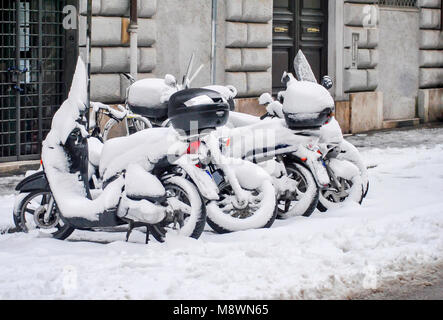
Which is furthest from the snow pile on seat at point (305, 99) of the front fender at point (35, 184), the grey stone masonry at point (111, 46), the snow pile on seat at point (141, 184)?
the grey stone masonry at point (111, 46)

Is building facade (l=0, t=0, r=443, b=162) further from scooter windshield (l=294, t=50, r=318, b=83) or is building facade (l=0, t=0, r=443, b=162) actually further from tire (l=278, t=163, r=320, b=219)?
tire (l=278, t=163, r=320, b=219)

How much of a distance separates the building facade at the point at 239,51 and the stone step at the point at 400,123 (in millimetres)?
37

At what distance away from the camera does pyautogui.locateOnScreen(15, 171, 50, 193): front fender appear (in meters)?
6.91

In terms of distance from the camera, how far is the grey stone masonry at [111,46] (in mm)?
11758

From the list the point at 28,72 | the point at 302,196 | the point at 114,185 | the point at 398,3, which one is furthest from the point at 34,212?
the point at 398,3

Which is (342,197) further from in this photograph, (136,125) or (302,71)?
(136,125)

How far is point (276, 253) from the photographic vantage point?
615cm

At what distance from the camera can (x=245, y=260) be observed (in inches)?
234

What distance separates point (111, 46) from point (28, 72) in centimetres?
119

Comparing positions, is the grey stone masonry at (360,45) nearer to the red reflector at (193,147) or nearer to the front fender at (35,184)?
the red reflector at (193,147)

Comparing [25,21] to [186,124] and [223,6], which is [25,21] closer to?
[223,6]

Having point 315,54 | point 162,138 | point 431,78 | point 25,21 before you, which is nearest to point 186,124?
point 162,138

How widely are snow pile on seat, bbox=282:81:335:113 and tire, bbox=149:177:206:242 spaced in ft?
5.05
